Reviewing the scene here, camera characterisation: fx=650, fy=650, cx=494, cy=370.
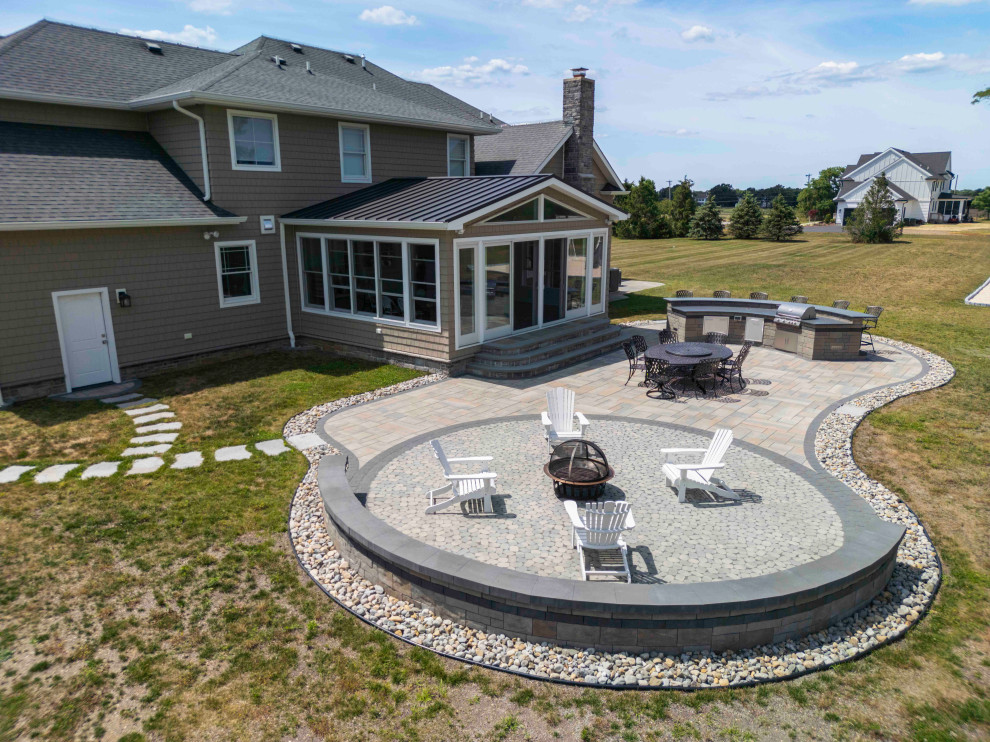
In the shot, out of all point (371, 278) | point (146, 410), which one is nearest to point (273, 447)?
point (146, 410)

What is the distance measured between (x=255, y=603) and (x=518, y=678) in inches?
110

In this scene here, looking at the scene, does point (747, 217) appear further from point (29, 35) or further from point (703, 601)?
point (703, 601)

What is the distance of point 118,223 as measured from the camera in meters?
13.1

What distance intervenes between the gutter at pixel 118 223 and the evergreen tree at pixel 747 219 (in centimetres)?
4414

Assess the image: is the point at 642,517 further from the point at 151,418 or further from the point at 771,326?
the point at 771,326

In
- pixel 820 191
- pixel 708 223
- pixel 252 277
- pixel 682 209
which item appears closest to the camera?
pixel 252 277

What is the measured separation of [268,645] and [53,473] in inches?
223

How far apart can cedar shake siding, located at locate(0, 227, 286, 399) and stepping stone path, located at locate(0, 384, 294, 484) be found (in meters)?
2.25

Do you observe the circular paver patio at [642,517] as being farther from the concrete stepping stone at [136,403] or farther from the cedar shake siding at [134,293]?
the cedar shake siding at [134,293]

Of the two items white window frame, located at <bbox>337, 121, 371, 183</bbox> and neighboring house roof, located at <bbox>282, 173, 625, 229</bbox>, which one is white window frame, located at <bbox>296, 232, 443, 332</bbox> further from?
white window frame, located at <bbox>337, 121, 371, 183</bbox>

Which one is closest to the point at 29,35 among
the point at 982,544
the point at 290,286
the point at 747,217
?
the point at 290,286

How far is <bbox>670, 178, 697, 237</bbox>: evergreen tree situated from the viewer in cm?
5278

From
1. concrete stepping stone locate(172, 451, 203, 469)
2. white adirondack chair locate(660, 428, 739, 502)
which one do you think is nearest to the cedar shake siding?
concrete stepping stone locate(172, 451, 203, 469)

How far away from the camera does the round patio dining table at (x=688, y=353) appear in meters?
12.9
